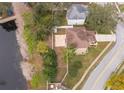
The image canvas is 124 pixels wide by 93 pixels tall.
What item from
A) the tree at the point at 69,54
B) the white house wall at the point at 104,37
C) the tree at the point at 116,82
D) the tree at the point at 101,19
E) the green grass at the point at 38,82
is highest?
the tree at the point at 101,19

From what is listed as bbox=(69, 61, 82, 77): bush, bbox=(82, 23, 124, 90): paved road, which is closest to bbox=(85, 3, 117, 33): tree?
bbox=(82, 23, 124, 90): paved road

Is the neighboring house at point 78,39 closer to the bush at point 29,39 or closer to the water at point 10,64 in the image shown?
the bush at point 29,39

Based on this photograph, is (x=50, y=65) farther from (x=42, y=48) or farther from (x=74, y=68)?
(x=74, y=68)

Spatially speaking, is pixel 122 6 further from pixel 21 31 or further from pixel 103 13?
pixel 21 31

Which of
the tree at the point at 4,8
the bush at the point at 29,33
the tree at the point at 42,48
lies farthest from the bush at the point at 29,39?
the tree at the point at 4,8

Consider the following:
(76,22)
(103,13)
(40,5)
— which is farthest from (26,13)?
(103,13)

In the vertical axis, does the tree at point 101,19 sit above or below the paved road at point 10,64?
above

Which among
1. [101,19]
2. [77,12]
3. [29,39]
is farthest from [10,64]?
[101,19]
